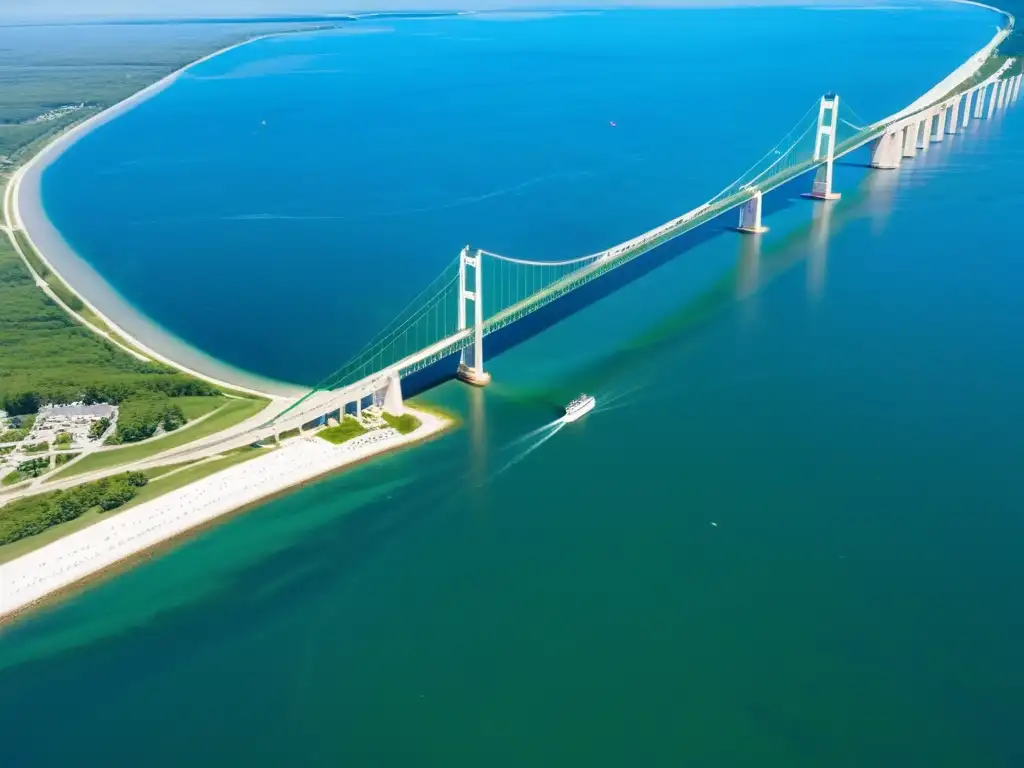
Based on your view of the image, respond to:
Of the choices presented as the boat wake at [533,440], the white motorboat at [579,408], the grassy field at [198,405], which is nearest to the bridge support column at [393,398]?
the boat wake at [533,440]

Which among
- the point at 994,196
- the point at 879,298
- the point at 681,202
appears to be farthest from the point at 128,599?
the point at 994,196

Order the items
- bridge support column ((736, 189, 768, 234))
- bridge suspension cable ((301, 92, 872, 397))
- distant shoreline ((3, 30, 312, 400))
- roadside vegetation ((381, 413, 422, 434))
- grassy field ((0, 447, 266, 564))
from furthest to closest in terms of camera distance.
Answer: bridge support column ((736, 189, 768, 234))
distant shoreline ((3, 30, 312, 400))
bridge suspension cable ((301, 92, 872, 397))
roadside vegetation ((381, 413, 422, 434))
grassy field ((0, 447, 266, 564))

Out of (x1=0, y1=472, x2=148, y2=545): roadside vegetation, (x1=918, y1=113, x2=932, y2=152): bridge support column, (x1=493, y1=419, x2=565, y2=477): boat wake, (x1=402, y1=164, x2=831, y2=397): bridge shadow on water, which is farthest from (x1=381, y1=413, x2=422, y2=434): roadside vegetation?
(x1=918, y1=113, x2=932, y2=152): bridge support column

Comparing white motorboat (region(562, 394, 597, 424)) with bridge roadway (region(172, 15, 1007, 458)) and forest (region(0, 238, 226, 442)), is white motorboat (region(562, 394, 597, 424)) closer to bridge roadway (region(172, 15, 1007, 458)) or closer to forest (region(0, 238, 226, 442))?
bridge roadway (region(172, 15, 1007, 458))

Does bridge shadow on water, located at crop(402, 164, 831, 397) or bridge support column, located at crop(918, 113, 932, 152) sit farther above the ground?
bridge support column, located at crop(918, 113, 932, 152)

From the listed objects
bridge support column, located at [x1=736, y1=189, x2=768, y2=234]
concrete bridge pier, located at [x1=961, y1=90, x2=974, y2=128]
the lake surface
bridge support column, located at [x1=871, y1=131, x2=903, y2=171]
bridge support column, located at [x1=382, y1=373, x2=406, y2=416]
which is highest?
concrete bridge pier, located at [x1=961, y1=90, x2=974, y2=128]

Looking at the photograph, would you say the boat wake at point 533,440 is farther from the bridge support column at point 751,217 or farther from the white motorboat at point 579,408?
the bridge support column at point 751,217
